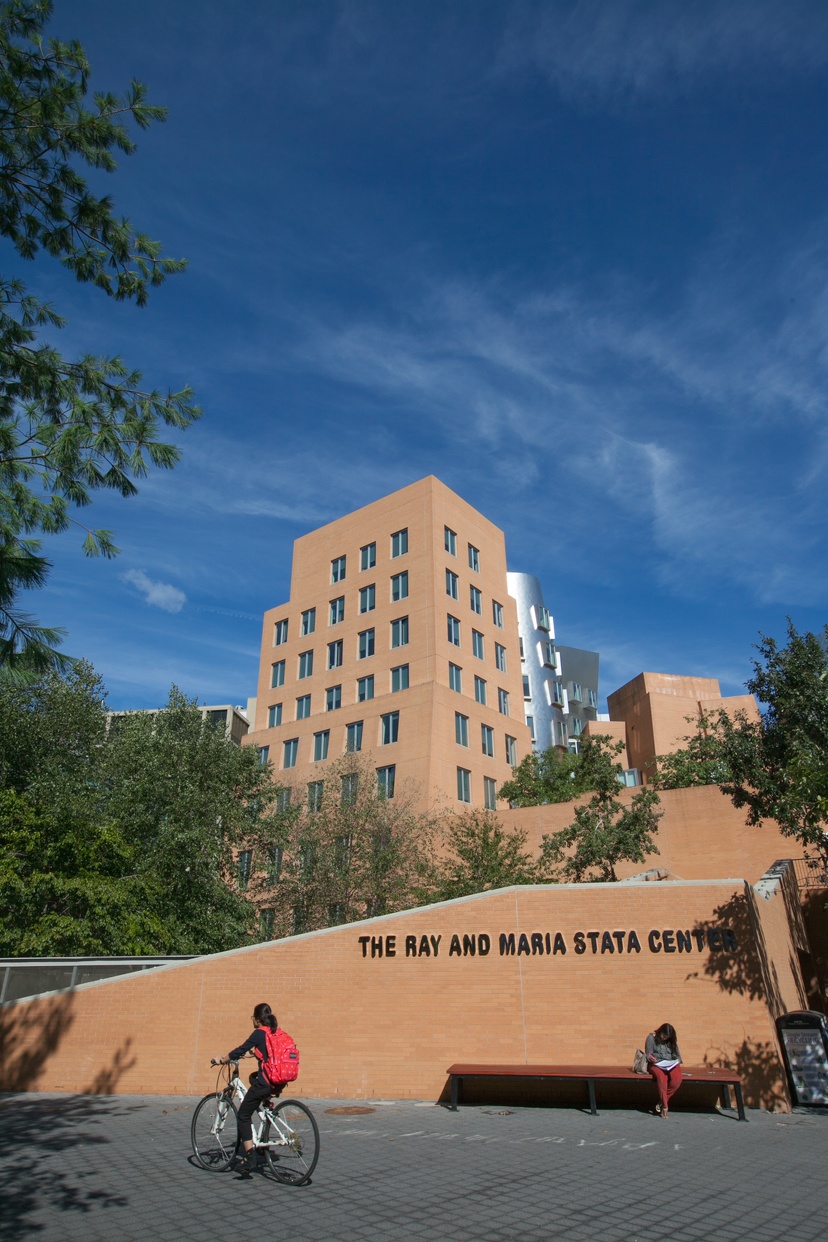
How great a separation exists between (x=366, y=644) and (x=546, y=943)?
28606 millimetres

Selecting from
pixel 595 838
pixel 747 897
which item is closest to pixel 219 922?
pixel 595 838

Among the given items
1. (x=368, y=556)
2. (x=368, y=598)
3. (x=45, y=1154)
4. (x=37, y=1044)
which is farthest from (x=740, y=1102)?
(x=368, y=556)

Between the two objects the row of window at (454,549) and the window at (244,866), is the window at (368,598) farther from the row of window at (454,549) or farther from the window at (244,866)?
the window at (244,866)

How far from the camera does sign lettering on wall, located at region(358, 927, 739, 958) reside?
1248 cm

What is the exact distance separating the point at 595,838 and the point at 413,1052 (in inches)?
490

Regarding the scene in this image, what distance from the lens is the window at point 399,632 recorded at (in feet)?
128

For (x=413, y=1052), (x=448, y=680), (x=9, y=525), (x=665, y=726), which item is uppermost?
(x=665, y=726)

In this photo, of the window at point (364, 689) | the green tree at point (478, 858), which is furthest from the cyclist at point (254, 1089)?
the window at point (364, 689)

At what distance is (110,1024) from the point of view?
14.2 m

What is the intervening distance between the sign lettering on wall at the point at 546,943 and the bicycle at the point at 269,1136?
5228 mm

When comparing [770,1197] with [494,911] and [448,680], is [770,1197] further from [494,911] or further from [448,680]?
[448,680]

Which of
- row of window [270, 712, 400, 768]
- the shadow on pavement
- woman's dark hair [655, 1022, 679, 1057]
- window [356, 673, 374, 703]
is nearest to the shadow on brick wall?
the shadow on pavement

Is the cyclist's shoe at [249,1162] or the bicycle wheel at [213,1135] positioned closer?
the cyclist's shoe at [249,1162]

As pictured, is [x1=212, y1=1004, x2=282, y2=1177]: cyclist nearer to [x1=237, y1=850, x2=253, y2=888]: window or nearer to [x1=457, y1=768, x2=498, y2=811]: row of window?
[x1=237, y1=850, x2=253, y2=888]: window
